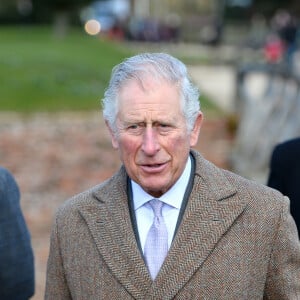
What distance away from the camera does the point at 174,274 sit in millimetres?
2480

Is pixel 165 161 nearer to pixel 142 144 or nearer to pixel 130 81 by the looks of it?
pixel 142 144

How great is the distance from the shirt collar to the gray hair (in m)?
0.17

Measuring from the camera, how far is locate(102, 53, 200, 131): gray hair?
2469 mm

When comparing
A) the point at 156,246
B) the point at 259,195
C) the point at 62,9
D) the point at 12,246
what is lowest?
the point at 62,9

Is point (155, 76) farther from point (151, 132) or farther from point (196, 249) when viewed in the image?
point (196, 249)

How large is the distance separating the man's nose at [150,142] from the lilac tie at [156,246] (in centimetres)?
19

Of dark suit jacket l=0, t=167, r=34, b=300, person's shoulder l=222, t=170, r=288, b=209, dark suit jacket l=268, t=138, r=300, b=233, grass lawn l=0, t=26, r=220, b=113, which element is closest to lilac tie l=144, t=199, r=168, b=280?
person's shoulder l=222, t=170, r=288, b=209

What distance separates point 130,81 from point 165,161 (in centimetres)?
24

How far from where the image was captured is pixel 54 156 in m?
11.7

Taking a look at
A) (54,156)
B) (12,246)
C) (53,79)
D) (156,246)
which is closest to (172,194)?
(156,246)

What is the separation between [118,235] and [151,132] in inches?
13.1

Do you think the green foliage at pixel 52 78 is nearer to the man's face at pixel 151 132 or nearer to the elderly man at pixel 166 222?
the elderly man at pixel 166 222

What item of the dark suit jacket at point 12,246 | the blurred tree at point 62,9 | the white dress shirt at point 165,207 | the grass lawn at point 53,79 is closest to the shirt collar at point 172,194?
the white dress shirt at point 165,207

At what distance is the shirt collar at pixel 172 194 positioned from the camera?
2.55 meters
